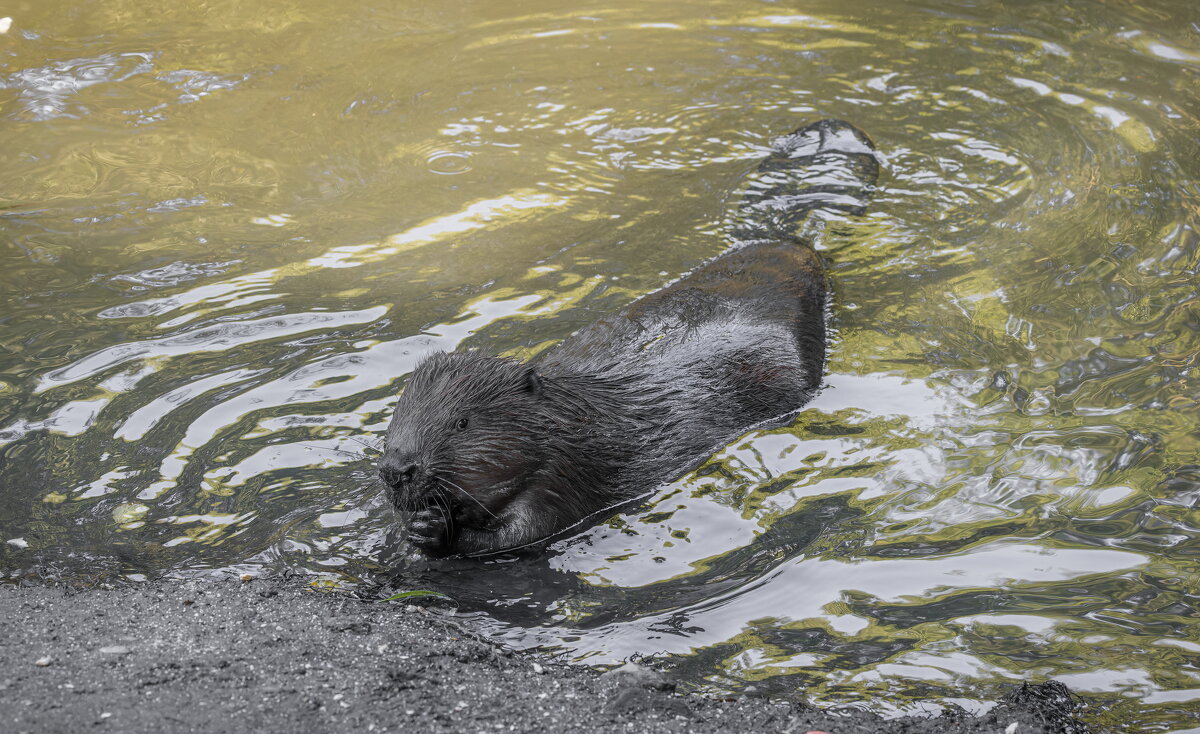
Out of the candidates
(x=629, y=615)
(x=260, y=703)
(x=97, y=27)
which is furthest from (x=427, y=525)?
(x=97, y=27)

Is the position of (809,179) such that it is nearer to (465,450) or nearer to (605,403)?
(605,403)

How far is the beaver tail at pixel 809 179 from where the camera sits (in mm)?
7504

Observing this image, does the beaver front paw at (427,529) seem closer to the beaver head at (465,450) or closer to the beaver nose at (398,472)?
the beaver head at (465,450)

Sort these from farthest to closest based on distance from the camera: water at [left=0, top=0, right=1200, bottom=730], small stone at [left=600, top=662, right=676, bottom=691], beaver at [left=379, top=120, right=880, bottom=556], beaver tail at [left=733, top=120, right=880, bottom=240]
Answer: beaver tail at [left=733, top=120, right=880, bottom=240]
beaver at [left=379, top=120, right=880, bottom=556]
water at [left=0, top=0, right=1200, bottom=730]
small stone at [left=600, top=662, right=676, bottom=691]

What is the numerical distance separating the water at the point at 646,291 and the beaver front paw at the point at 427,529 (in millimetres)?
137

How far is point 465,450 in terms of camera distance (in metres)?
4.73

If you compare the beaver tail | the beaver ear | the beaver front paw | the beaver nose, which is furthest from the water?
the beaver ear

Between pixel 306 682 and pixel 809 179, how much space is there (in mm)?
5339

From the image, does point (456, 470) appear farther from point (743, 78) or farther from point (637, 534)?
point (743, 78)

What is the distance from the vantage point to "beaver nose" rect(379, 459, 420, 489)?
4.50 meters

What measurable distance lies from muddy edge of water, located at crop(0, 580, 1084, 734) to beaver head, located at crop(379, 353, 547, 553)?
0.60 metres

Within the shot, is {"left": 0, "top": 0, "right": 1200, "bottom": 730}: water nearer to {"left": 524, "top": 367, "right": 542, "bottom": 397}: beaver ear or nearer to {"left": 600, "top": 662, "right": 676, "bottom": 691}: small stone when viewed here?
{"left": 600, "top": 662, "right": 676, "bottom": 691}: small stone

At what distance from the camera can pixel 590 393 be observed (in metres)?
5.23

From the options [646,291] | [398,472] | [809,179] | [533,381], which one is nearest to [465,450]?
[398,472]
